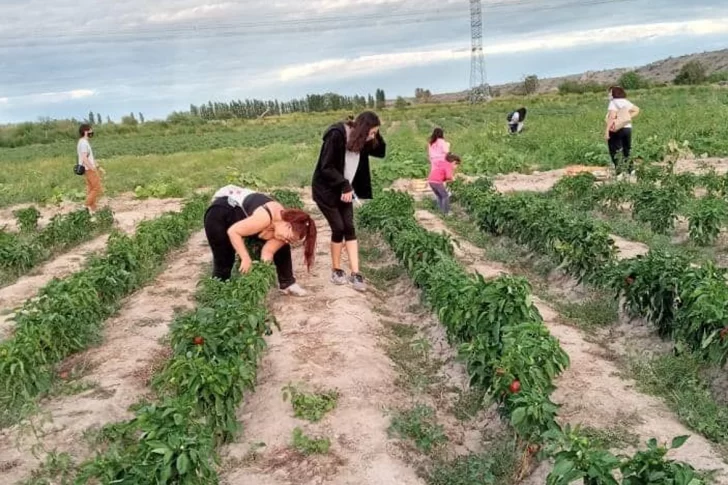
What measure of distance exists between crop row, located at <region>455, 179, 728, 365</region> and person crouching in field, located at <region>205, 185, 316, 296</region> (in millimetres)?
2517

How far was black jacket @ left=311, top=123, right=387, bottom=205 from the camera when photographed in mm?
6410

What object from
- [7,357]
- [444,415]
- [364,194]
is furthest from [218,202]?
[444,415]

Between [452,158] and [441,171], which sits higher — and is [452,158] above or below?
above

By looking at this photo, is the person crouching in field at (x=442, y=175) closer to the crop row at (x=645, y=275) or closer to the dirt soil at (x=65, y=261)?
the crop row at (x=645, y=275)

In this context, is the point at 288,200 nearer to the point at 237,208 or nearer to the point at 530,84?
the point at 237,208

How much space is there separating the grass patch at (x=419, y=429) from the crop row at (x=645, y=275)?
5.74 feet

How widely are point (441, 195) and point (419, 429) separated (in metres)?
7.03

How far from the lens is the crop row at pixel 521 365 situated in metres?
2.82

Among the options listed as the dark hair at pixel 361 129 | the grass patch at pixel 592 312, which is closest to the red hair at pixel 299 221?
the dark hair at pixel 361 129

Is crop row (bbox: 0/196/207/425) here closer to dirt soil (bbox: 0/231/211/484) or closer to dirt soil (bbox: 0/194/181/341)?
dirt soil (bbox: 0/231/211/484)

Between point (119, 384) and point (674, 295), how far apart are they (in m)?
4.04

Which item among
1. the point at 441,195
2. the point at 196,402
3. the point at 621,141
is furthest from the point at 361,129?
the point at 621,141

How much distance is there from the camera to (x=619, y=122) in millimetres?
11805

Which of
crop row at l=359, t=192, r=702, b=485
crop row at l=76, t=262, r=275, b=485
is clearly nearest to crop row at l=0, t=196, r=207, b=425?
crop row at l=76, t=262, r=275, b=485
